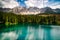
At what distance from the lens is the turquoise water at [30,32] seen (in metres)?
2.12

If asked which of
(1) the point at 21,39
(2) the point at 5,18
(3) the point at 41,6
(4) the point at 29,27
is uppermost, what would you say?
(3) the point at 41,6

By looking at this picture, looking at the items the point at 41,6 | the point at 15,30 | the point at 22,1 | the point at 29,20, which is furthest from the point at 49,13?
the point at 15,30

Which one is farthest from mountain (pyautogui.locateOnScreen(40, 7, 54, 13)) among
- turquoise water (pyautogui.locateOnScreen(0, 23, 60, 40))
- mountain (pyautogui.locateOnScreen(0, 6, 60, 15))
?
turquoise water (pyautogui.locateOnScreen(0, 23, 60, 40))

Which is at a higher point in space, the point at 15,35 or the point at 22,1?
the point at 22,1

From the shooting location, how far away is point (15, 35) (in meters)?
2.16

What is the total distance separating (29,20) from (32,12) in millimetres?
140

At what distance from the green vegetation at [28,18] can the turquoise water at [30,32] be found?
7 cm

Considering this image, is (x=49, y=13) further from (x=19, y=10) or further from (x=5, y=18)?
(x=5, y=18)

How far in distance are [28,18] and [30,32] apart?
0.23 meters

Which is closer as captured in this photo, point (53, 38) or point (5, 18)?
point (53, 38)

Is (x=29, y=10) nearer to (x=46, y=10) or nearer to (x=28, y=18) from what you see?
(x=28, y=18)

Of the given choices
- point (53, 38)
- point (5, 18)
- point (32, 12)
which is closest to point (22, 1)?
point (32, 12)

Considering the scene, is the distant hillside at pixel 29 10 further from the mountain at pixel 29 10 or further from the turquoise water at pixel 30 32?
the turquoise water at pixel 30 32

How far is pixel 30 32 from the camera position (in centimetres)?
216
